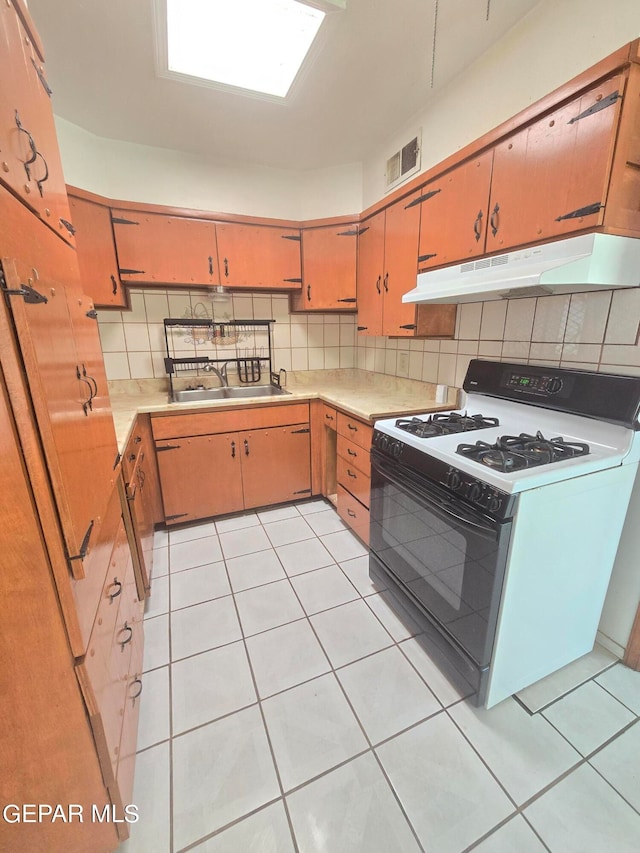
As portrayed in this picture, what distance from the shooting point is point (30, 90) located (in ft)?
2.87

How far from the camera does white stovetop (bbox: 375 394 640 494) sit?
3.50 ft

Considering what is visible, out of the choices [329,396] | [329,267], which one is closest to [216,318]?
[329,267]

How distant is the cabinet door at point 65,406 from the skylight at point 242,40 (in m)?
1.31

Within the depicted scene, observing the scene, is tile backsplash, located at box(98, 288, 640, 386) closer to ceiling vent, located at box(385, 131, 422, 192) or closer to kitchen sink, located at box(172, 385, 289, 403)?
kitchen sink, located at box(172, 385, 289, 403)

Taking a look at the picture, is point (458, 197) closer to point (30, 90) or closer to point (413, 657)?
point (30, 90)

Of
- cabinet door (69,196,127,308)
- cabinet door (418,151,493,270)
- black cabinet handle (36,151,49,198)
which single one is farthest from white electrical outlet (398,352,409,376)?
black cabinet handle (36,151,49,198)

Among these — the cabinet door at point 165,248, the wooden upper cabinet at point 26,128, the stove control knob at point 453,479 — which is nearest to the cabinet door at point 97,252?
the cabinet door at point 165,248

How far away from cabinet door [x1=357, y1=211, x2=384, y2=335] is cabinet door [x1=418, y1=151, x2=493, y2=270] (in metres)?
0.42

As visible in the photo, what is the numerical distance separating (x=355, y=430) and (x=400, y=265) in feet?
3.40

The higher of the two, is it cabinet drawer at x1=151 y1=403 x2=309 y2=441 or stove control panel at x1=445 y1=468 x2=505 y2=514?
stove control panel at x1=445 y1=468 x2=505 y2=514

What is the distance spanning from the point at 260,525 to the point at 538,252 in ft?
7.18

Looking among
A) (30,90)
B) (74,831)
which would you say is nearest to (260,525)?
(74,831)

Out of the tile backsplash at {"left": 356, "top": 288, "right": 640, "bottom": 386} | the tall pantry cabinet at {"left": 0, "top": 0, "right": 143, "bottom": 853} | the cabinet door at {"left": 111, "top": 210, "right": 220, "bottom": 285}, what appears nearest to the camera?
the tall pantry cabinet at {"left": 0, "top": 0, "right": 143, "bottom": 853}

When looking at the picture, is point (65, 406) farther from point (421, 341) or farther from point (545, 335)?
point (421, 341)
